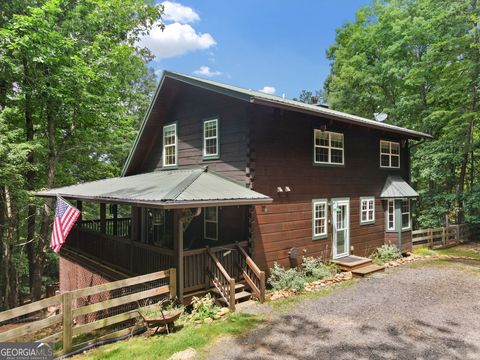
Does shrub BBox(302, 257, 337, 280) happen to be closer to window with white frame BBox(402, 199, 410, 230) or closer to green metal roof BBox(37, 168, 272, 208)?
green metal roof BBox(37, 168, 272, 208)

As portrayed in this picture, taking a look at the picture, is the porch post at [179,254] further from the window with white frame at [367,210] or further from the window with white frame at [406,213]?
the window with white frame at [406,213]

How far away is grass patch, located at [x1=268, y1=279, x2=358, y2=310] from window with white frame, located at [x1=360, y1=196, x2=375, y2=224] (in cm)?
352

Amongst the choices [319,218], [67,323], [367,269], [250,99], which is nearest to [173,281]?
[67,323]

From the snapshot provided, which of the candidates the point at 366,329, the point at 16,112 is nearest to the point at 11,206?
the point at 16,112

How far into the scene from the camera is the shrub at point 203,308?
6.95m

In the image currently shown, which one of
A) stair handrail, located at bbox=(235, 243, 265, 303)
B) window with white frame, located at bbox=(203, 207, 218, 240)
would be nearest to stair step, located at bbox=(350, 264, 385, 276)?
stair handrail, located at bbox=(235, 243, 265, 303)

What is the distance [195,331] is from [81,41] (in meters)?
14.8

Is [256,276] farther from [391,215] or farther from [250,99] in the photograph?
[391,215]

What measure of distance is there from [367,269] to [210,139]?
283 inches

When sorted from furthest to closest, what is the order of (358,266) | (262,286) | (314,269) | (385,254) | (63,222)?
(385,254)
(358,266)
(314,269)
(262,286)
(63,222)

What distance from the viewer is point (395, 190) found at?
13.4 metres

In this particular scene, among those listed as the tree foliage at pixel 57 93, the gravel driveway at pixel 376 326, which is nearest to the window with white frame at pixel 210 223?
the gravel driveway at pixel 376 326

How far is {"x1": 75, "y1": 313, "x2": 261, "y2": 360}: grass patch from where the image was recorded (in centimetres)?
536

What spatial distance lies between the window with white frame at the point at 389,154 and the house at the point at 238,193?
8 centimetres
